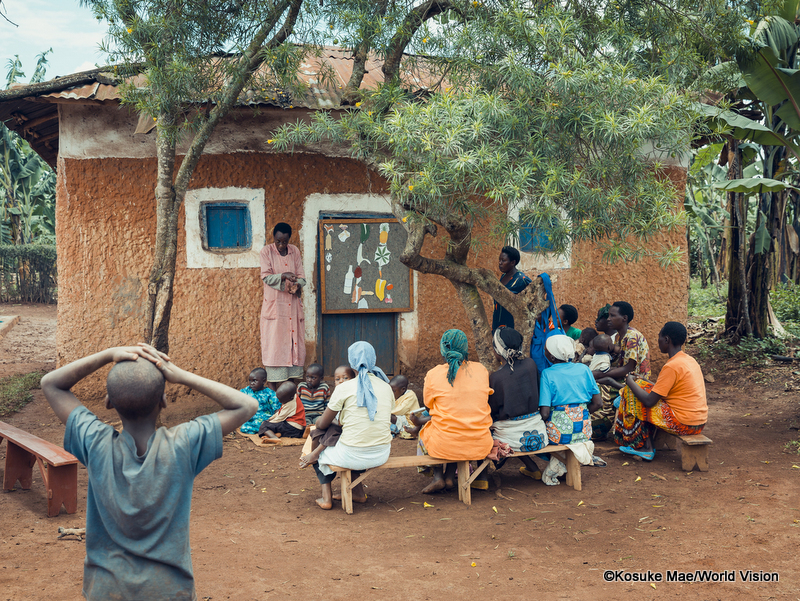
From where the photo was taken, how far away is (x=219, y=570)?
335cm

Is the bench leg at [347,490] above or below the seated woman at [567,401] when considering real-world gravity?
below

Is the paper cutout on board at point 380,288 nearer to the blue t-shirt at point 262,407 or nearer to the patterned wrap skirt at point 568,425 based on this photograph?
the blue t-shirt at point 262,407

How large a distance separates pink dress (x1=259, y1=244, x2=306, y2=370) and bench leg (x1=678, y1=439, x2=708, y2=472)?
150 inches

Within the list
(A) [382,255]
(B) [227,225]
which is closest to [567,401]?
(A) [382,255]

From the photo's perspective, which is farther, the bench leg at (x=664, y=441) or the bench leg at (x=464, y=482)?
the bench leg at (x=664, y=441)

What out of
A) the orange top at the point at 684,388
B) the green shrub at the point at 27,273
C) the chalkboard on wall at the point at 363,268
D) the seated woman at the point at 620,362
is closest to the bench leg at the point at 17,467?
the chalkboard on wall at the point at 363,268

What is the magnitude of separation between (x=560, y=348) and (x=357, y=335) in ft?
10.5

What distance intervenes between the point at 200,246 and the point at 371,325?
6.94 ft

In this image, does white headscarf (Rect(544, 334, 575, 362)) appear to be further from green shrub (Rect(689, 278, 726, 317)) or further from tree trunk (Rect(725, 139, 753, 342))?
green shrub (Rect(689, 278, 726, 317))

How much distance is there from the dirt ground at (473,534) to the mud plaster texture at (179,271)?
5.70ft

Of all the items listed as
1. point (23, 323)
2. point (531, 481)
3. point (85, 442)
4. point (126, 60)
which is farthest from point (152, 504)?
point (23, 323)

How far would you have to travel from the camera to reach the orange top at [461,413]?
4.25m

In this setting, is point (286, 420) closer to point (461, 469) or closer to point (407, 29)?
point (461, 469)

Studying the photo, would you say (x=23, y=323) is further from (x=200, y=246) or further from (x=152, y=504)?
(x=152, y=504)
